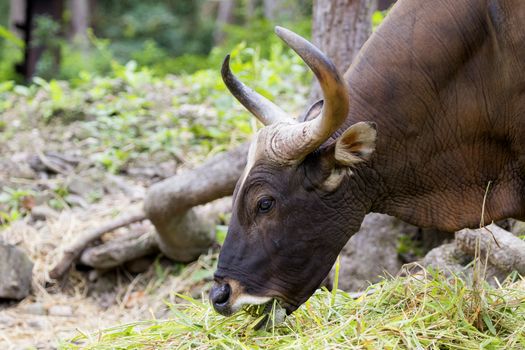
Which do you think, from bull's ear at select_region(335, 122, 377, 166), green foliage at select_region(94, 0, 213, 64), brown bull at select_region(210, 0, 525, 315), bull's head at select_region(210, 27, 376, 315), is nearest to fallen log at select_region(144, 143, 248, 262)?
brown bull at select_region(210, 0, 525, 315)

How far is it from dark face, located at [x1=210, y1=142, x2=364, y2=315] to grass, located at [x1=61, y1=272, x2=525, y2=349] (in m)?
0.16

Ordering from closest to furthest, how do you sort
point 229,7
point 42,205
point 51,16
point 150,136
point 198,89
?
point 42,205 < point 150,136 < point 198,89 < point 51,16 < point 229,7

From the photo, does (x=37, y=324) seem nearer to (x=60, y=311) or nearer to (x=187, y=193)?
(x=60, y=311)

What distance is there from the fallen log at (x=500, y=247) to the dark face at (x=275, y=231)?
4.19 ft

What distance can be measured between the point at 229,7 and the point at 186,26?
63.3 inches

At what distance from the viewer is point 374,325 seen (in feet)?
12.7

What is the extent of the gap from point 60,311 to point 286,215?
3.24m

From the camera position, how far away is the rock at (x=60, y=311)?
657 centimetres

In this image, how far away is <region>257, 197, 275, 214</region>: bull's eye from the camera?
13.1ft

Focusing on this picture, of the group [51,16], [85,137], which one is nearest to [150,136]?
[85,137]

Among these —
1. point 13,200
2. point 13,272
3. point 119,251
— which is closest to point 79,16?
point 13,200

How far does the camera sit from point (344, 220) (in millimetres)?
4133

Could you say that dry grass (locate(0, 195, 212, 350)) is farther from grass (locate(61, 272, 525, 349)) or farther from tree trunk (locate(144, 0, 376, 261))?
grass (locate(61, 272, 525, 349))

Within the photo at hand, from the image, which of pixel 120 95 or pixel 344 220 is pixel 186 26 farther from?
pixel 344 220
